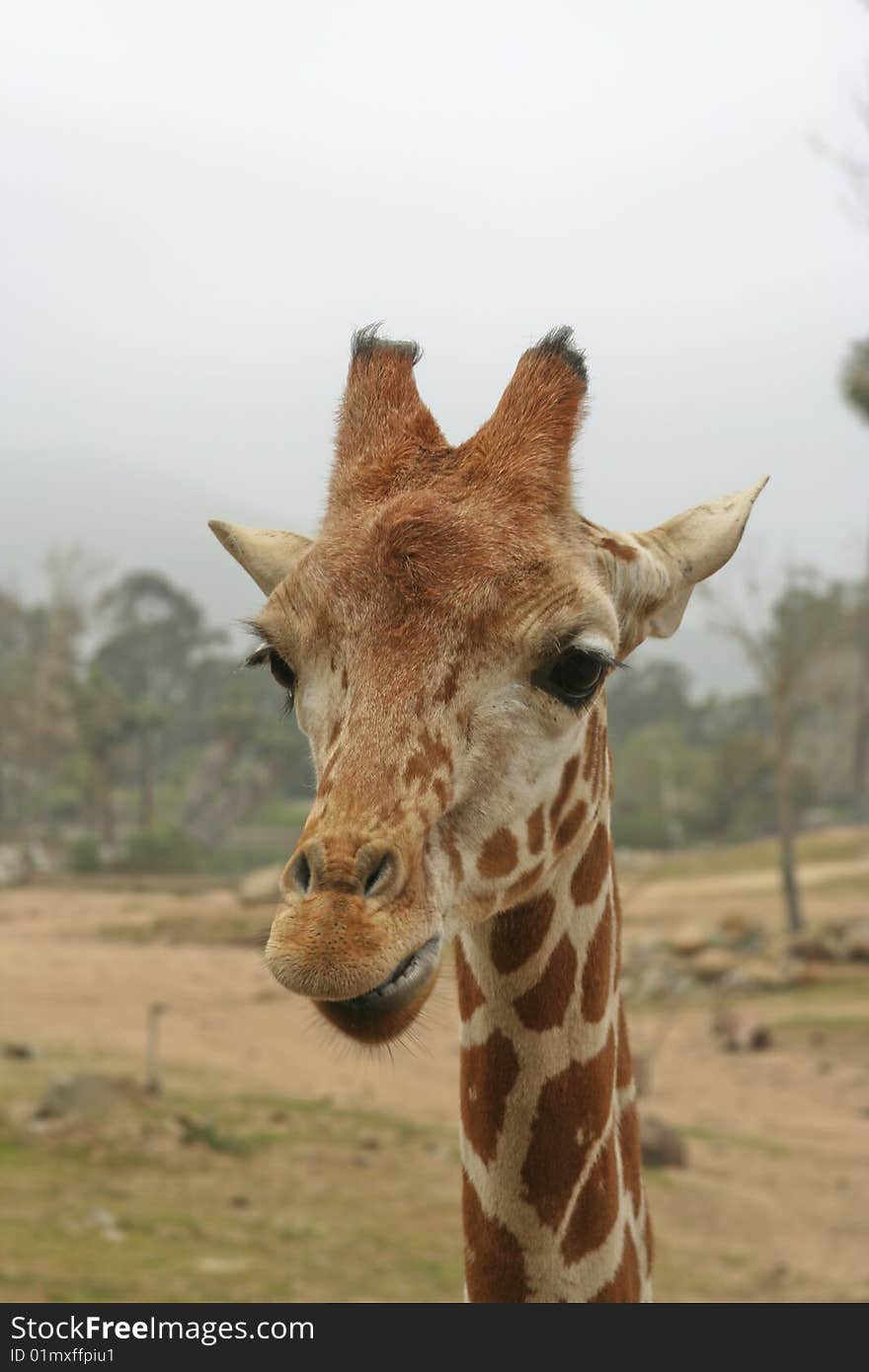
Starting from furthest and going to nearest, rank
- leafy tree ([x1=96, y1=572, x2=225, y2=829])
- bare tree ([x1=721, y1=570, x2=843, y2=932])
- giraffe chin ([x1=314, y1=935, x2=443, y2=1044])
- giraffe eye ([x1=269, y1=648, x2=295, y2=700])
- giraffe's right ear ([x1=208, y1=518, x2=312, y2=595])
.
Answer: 1. leafy tree ([x1=96, y1=572, x2=225, y2=829])
2. bare tree ([x1=721, y1=570, x2=843, y2=932])
3. giraffe's right ear ([x1=208, y1=518, x2=312, y2=595])
4. giraffe eye ([x1=269, y1=648, x2=295, y2=700])
5. giraffe chin ([x1=314, y1=935, x2=443, y2=1044])

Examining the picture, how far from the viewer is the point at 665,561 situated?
377cm

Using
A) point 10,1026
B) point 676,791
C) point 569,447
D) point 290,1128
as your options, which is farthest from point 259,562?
point 676,791

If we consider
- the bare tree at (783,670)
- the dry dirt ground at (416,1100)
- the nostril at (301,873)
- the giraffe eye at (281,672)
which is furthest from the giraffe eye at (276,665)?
the bare tree at (783,670)

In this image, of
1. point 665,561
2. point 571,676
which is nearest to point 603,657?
point 571,676

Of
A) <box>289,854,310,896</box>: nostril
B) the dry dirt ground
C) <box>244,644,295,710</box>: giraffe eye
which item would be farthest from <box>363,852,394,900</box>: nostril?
<box>244,644,295,710</box>: giraffe eye

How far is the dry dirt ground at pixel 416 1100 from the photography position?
1026 centimetres

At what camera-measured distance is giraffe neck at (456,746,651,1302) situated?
141 inches

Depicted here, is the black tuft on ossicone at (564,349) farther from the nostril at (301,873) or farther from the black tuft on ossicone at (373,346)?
the nostril at (301,873)

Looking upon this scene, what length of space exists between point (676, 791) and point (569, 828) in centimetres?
6032

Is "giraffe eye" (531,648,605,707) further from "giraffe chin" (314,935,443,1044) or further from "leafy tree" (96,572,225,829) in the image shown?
"leafy tree" (96,572,225,829)

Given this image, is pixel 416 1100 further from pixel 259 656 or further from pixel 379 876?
pixel 379 876

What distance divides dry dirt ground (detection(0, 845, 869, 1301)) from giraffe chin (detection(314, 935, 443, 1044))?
8.7 inches

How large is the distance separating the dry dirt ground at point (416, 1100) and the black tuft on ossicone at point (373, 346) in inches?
70.1

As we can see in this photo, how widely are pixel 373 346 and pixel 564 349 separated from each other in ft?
1.98
